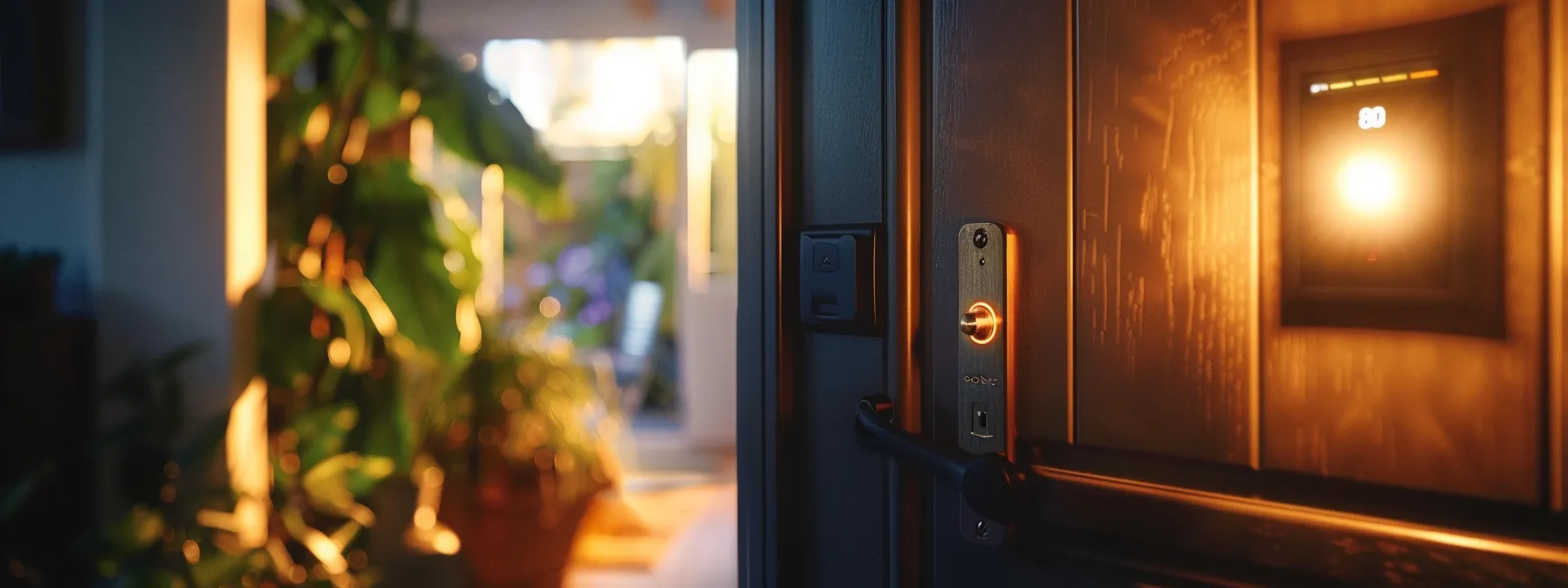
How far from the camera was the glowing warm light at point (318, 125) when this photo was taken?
6.08ft

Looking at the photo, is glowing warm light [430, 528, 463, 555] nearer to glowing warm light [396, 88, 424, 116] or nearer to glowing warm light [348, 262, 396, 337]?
glowing warm light [348, 262, 396, 337]

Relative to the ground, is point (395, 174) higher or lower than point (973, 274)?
higher

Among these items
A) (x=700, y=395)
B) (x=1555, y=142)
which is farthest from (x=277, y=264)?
(x=700, y=395)

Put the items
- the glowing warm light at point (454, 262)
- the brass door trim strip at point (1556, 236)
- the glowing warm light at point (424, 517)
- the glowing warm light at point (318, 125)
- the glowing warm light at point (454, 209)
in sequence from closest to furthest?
the brass door trim strip at point (1556, 236)
the glowing warm light at point (318, 125)
the glowing warm light at point (454, 209)
the glowing warm light at point (454, 262)
the glowing warm light at point (424, 517)

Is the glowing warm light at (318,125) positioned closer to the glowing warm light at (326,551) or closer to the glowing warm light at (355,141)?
the glowing warm light at (355,141)

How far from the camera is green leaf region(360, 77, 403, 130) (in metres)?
1.75

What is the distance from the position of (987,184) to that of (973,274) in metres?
0.07

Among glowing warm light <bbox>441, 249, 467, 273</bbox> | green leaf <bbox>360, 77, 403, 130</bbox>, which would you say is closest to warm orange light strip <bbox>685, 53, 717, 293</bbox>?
glowing warm light <bbox>441, 249, 467, 273</bbox>

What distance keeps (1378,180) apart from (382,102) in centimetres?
171

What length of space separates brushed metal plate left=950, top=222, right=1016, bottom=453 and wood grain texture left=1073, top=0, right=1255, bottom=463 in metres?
0.05

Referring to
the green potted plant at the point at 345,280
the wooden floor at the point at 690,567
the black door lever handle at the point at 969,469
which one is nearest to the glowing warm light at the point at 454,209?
the green potted plant at the point at 345,280

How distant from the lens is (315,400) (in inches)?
71.1

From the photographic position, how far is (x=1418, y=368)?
486 mm

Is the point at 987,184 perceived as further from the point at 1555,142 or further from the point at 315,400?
the point at 315,400
